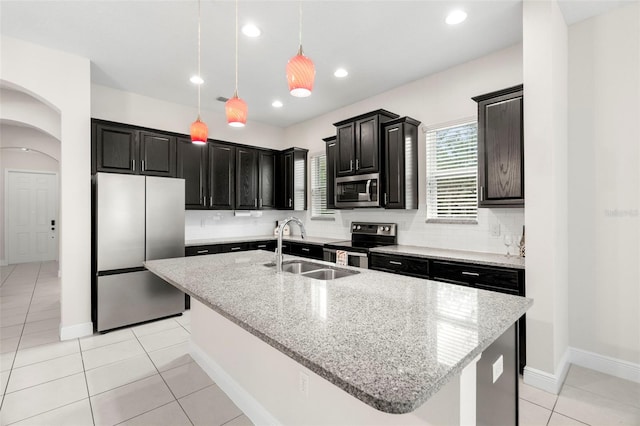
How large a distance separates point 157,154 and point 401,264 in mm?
3559

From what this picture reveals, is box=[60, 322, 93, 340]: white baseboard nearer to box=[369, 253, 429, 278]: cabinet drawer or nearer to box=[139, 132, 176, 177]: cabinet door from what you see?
box=[139, 132, 176, 177]: cabinet door

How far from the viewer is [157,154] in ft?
14.0

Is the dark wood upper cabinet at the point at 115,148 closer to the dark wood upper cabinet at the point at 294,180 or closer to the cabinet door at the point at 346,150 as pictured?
the dark wood upper cabinet at the point at 294,180

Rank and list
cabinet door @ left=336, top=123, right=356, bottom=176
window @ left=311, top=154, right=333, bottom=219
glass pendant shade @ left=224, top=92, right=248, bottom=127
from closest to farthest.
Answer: glass pendant shade @ left=224, top=92, right=248, bottom=127, cabinet door @ left=336, top=123, right=356, bottom=176, window @ left=311, top=154, right=333, bottom=219

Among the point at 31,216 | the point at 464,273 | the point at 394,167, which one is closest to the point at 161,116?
the point at 394,167

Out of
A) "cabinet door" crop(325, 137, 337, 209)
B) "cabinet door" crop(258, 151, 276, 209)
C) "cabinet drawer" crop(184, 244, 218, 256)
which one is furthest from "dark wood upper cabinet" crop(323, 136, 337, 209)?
"cabinet drawer" crop(184, 244, 218, 256)

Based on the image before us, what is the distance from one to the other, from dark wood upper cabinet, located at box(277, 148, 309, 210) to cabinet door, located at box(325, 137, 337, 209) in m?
0.92

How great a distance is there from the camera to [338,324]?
120cm

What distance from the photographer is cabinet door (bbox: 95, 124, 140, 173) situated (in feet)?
12.2

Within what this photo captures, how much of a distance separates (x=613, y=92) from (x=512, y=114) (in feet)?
2.67

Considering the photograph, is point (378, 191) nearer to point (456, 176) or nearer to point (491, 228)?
point (456, 176)

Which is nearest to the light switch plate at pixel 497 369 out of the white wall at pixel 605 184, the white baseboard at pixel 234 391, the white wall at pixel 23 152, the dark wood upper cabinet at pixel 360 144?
the white baseboard at pixel 234 391

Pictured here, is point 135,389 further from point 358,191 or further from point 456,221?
point 456,221

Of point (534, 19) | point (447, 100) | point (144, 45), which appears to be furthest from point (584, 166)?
point (144, 45)
